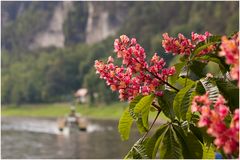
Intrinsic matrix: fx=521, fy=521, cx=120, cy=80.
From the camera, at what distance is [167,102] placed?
4129mm

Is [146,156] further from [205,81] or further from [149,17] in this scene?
[149,17]

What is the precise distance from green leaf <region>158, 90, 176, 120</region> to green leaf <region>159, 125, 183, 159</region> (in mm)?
205

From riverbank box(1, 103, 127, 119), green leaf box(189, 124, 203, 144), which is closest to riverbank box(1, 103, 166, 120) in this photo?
riverbank box(1, 103, 127, 119)

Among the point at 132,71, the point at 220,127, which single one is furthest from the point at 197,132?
the point at 220,127

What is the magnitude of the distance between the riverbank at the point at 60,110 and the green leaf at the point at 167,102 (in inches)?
4403

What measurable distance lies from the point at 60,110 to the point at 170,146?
468ft

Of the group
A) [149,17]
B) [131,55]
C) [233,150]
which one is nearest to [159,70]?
[131,55]

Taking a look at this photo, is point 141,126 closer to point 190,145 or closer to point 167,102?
point 167,102

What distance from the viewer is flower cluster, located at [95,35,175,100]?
14.4ft

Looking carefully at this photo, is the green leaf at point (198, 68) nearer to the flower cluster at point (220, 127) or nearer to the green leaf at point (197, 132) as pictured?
the green leaf at point (197, 132)

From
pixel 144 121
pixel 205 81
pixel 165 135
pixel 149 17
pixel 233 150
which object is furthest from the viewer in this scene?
pixel 149 17

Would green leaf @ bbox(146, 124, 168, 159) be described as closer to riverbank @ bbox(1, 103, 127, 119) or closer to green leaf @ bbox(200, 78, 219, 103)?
green leaf @ bbox(200, 78, 219, 103)

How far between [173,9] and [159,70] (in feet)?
643

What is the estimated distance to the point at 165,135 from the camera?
3854mm
